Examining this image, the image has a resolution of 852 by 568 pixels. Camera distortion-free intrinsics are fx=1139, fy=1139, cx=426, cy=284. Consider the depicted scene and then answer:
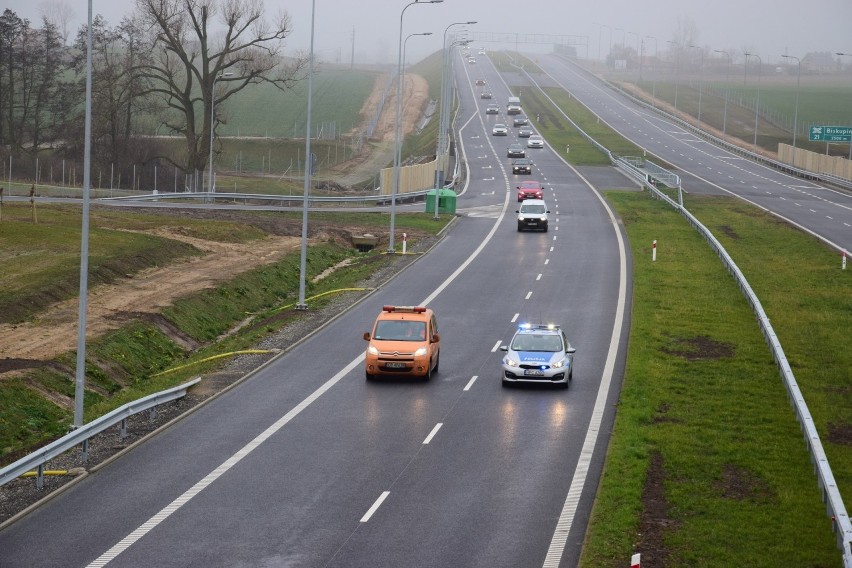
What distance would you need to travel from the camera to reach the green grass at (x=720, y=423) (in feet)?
58.4

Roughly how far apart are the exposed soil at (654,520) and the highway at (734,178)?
3656cm

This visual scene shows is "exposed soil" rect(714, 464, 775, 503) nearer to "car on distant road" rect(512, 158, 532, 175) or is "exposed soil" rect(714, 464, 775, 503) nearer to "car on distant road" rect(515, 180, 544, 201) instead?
"car on distant road" rect(515, 180, 544, 201)

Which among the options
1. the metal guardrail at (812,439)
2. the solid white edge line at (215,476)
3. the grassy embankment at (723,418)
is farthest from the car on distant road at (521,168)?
the solid white edge line at (215,476)

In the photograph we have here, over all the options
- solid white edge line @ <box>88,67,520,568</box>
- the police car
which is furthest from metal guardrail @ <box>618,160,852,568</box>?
solid white edge line @ <box>88,67,520,568</box>

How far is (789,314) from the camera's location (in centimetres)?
3888

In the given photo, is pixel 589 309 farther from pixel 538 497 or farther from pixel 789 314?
pixel 538 497

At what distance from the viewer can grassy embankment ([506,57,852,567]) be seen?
58.7 feet

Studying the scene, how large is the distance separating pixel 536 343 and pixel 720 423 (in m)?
6.40

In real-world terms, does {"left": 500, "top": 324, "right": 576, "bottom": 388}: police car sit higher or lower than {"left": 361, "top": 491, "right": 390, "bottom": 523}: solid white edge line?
higher

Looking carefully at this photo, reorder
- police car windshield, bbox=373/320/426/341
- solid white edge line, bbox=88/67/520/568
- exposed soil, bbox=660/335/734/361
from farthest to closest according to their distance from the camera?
exposed soil, bbox=660/335/734/361
police car windshield, bbox=373/320/426/341
solid white edge line, bbox=88/67/520/568

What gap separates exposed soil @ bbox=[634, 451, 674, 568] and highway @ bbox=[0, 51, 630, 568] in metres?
1.00

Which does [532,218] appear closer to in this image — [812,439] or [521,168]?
[521,168]

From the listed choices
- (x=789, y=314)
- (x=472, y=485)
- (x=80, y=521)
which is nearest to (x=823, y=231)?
(x=789, y=314)

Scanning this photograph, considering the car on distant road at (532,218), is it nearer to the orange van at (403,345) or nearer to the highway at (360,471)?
the highway at (360,471)
